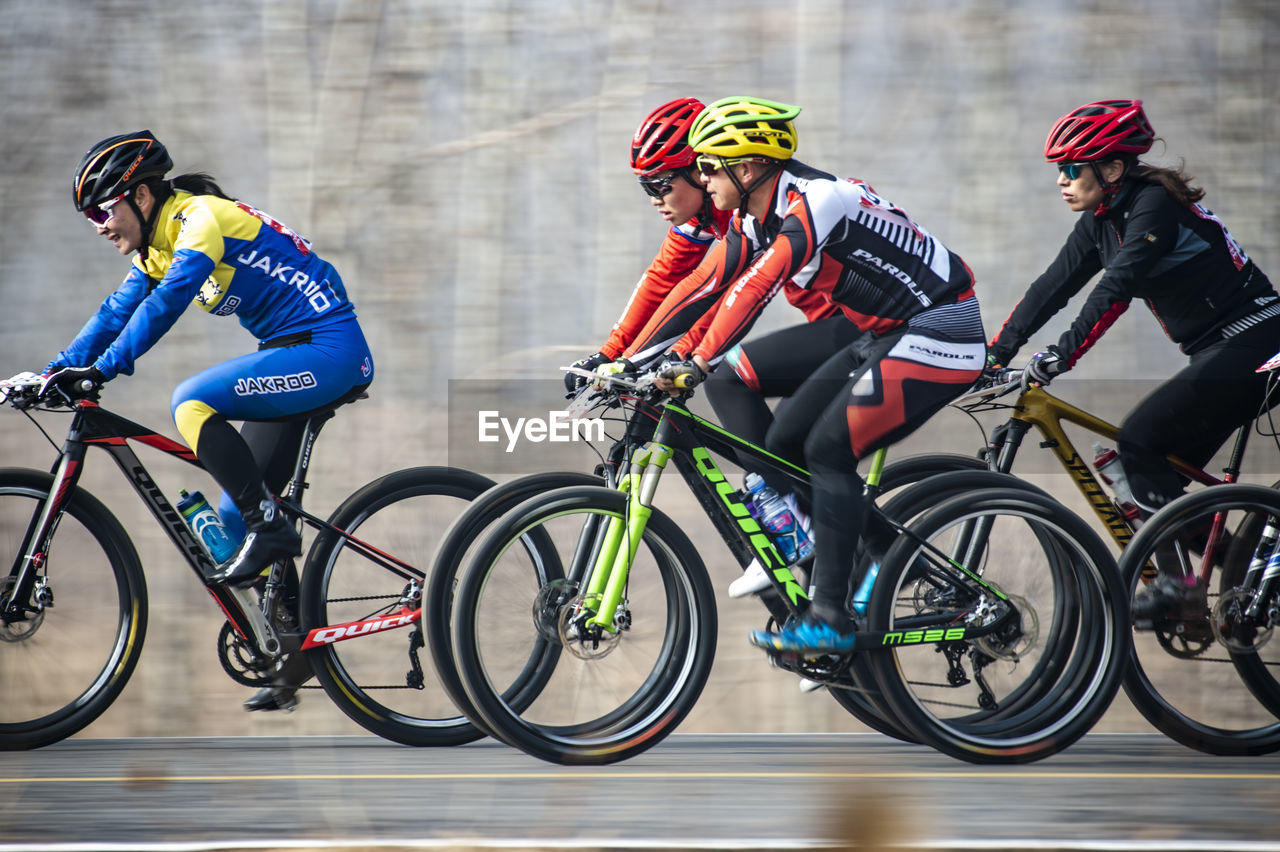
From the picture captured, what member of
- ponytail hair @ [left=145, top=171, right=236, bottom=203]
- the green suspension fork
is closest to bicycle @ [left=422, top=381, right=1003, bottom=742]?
the green suspension fork

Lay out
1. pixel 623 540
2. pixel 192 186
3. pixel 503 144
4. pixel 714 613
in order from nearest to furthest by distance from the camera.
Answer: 1. pixel 623 540
2. pixel 714 613
3. pixel 192 186
4. pixel 503 144

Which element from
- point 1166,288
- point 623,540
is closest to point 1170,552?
point 1166,288

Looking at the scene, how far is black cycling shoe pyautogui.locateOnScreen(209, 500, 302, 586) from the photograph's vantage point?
4117 mm

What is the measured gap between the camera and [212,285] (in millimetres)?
4219

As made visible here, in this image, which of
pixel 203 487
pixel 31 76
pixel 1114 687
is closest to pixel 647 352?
pixel 1114 687

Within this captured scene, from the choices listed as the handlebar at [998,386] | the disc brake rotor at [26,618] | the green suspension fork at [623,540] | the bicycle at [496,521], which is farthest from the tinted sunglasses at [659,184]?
the disc brake rotor at [26,618]

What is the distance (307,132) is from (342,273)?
2.20 feet

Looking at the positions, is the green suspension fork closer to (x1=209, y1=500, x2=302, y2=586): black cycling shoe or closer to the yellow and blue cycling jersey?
(x1=209, y1=500, x2=302, y2=586): black cycling shoe

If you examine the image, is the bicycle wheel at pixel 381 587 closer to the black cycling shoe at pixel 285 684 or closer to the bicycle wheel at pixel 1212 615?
the black cycling shoe at pixel 285 684

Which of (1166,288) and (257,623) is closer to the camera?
(257,623)

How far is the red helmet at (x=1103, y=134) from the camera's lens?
169 inches

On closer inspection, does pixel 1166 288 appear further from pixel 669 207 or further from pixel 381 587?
pixel 381 587

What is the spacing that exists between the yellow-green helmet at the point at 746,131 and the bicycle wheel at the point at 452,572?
1140 millimetres

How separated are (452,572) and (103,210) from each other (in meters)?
1.79
